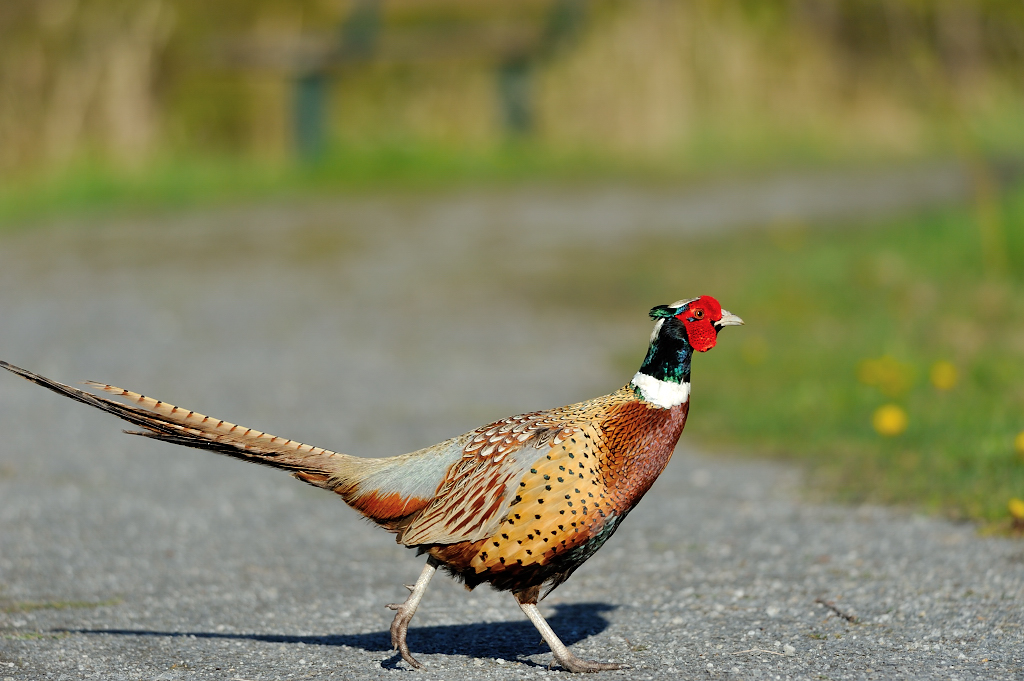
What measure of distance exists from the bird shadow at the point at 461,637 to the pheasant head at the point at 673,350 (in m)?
0.91

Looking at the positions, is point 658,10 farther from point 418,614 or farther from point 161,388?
point 418,614

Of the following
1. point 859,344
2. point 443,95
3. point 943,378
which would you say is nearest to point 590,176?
point 443,95

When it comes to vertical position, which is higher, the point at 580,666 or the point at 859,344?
the point at 859,344

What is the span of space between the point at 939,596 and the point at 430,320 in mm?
5992

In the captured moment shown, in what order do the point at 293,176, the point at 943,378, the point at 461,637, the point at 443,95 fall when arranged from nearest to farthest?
1. the point at 461,637
2. the point at 943,378
3. the point at 293,176
4. the point at 443,95

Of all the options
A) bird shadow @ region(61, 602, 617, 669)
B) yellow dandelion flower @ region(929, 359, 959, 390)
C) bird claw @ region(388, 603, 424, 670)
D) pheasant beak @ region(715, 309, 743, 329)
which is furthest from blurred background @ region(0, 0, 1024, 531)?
bird claw @ region(388, 603, 424, 670)

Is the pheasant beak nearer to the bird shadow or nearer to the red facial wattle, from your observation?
the red facial wattle

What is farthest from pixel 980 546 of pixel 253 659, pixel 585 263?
pixel 585 263

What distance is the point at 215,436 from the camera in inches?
158

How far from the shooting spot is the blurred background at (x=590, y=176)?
8398 millimetres

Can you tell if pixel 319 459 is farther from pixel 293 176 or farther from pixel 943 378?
pixel 293 176

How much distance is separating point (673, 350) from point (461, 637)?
49.0 inches

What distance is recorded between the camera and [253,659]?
4184 millimetres

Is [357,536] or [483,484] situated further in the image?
[357,536]
